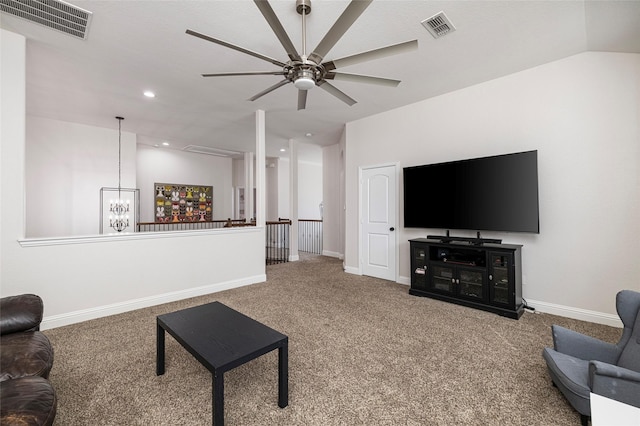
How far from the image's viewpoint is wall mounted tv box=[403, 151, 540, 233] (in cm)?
334

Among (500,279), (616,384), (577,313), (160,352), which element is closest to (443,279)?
(500,279)

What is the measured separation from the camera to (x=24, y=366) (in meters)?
1.49

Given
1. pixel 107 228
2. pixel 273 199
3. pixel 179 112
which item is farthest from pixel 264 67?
pixel 273 199

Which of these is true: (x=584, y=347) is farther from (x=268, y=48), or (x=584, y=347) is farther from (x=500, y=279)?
(x=268, y=48)

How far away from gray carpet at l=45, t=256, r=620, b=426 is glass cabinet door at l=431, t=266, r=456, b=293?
299 mm

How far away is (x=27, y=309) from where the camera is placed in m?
1.93

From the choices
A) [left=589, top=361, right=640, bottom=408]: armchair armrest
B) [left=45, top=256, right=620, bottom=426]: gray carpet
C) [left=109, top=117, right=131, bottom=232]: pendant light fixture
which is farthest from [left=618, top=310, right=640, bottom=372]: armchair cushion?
[left=109, top=117, right=131, bottom=232]: pendant light fixture

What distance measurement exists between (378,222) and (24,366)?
455 cm

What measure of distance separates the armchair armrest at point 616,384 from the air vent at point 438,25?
2.82 metres

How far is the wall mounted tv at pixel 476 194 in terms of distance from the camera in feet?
11.0

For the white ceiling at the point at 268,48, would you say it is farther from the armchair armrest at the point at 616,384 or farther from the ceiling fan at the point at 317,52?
the armchair armrest at the point at 616,384

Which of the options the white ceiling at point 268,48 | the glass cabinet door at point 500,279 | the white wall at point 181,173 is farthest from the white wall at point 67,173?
the glass cabinet door at point 500,279

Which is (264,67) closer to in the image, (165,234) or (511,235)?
(165,234)

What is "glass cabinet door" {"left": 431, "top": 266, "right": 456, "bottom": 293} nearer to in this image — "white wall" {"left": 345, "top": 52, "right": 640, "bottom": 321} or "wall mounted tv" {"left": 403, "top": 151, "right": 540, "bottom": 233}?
"wall mounted tv" {"left": 403, "top": 151, "right": 540, "bottom": 233}
